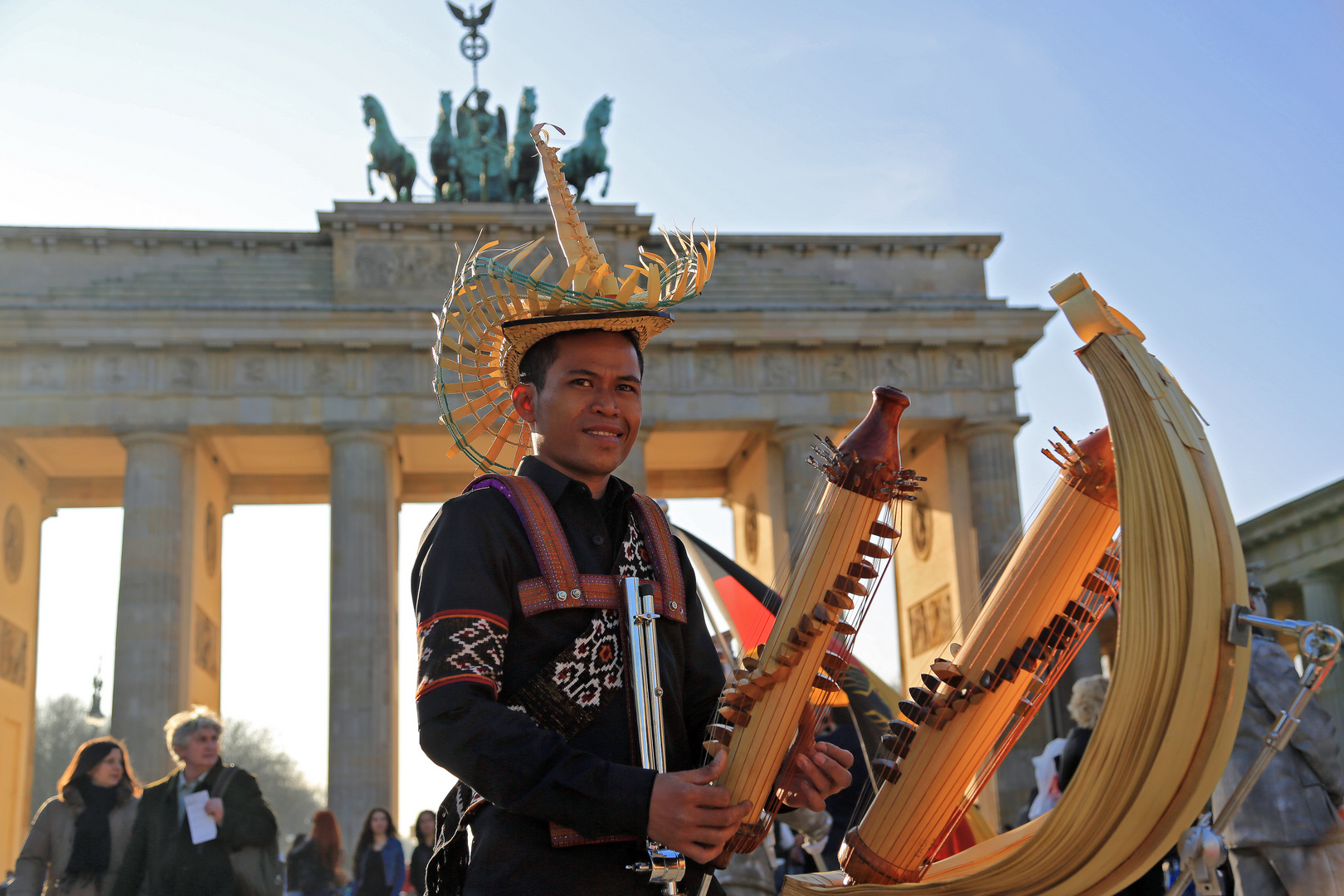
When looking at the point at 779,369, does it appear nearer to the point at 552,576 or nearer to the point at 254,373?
the point at 254,373

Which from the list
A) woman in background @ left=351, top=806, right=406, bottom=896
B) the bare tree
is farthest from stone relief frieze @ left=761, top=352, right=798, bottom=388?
the bare tree

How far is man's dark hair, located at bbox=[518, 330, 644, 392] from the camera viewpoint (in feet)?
9.21

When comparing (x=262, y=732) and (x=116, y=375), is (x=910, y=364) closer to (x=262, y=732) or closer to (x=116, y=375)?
(x=116, y=375)

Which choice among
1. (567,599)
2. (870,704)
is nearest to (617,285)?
(567,599)

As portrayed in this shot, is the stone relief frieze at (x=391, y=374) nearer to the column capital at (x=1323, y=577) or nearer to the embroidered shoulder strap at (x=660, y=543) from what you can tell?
the column capital at (x=1323, y=577)

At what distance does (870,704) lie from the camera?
23.9 ft

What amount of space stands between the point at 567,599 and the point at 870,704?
16.6 feet

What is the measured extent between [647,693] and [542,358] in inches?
30.9

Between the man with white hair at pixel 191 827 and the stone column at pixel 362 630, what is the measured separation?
20.4 m

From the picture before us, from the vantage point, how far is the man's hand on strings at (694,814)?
2.20 m

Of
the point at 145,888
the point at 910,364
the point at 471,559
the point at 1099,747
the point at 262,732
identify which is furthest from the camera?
the point at 262,732

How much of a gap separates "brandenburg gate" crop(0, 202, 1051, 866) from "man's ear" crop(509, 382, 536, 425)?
25.7 metres

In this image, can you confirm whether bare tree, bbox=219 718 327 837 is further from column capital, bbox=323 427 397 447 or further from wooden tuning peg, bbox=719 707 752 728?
wooden tuning peg, bbox=719 707 752 728

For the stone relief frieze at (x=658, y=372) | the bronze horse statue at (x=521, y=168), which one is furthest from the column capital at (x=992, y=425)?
the bronze horse statue at (x=521, y=168)
